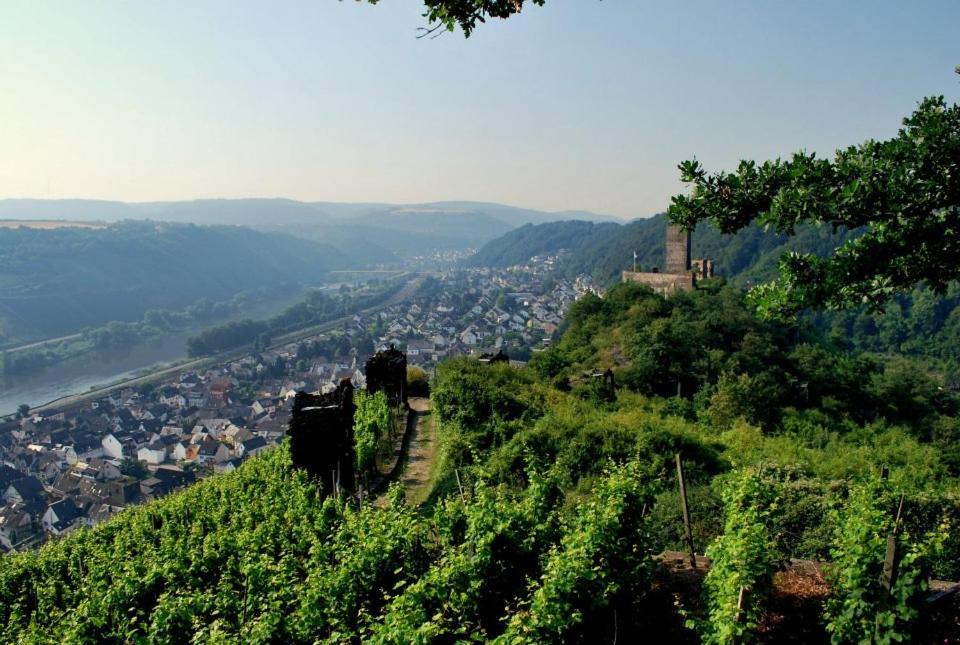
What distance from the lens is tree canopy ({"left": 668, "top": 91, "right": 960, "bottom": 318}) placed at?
589 cm

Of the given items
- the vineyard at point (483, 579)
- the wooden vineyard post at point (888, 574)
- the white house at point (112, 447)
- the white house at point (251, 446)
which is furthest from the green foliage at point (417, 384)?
the white house at point (112, 447)

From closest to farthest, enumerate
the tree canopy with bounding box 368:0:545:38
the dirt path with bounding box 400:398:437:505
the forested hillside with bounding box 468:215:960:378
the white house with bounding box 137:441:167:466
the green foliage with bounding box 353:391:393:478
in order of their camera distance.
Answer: the tree canopy with bounding box 368:0:545:38 → the dirt path with bounding box 400:398:437:505 → the green foliage with bounding box 353:391:393:478 → the white house with bounding box 137:441:167:466 → the forested hillside with bounding box 468:215:960:378

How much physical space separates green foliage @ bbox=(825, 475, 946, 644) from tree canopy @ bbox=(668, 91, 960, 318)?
2.27 meters

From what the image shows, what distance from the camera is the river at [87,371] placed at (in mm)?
68769

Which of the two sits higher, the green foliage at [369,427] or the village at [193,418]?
the green foliage at [369,427]

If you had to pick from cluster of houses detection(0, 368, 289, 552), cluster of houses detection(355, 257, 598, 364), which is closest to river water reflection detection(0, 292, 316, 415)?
cluster of houses detection(0, 368, 289, 552)

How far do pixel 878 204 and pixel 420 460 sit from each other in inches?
490

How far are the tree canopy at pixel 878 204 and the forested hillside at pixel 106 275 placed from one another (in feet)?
356

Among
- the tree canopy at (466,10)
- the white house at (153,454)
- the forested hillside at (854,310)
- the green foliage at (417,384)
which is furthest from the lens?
A: the forested hillside at (854,310)

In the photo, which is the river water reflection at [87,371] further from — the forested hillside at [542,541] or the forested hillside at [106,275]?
the forested hillside at [542,541]

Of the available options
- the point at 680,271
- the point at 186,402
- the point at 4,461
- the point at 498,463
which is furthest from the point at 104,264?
the point at 498,463

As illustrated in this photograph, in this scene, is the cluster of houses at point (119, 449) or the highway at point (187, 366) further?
the highway at point (187, 366)

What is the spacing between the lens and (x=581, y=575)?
226 inches

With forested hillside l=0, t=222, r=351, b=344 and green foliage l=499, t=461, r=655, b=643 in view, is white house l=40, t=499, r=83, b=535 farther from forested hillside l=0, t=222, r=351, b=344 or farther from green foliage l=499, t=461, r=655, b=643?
forested hillside l=0, t=222, r=351, b=344
